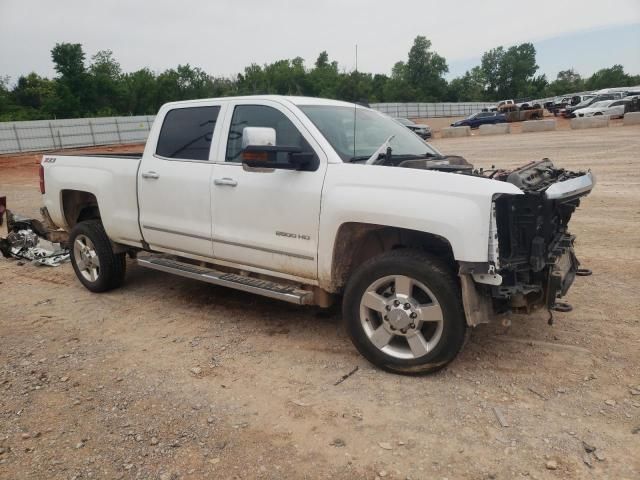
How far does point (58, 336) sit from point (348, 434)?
9.49ft

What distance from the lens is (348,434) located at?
3.03 meters

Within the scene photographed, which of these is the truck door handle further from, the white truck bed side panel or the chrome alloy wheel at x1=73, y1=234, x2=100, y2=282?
the chrome alloy wheel at x1=73, y1=234, x2=100, y2=282

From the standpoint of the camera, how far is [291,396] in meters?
3.47

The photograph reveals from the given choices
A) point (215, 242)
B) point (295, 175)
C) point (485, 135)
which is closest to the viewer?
point (295, 175)

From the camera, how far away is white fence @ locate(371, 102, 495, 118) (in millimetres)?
55812

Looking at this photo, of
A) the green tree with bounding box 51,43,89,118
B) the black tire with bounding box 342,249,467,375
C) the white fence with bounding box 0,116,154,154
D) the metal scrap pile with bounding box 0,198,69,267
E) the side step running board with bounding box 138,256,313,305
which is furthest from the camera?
the green tree with bounding box 51,43,89,118

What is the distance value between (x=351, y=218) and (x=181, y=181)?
1.79m

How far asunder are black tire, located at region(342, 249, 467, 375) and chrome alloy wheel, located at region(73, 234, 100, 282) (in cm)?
315

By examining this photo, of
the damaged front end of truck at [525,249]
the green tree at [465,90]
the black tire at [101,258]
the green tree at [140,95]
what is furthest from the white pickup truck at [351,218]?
the green tree at [465,90]

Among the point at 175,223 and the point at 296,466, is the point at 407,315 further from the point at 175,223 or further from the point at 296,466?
the point at 175,223

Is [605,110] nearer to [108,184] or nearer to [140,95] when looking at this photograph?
[108,184]

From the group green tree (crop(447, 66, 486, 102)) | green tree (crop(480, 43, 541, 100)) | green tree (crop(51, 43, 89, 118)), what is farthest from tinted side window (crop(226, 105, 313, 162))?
green tree (crop(480, 43, 541, 100))

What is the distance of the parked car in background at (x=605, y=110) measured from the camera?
32812 millimetres

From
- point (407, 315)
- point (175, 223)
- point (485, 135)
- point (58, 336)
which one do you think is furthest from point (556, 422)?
point (485, 135)
